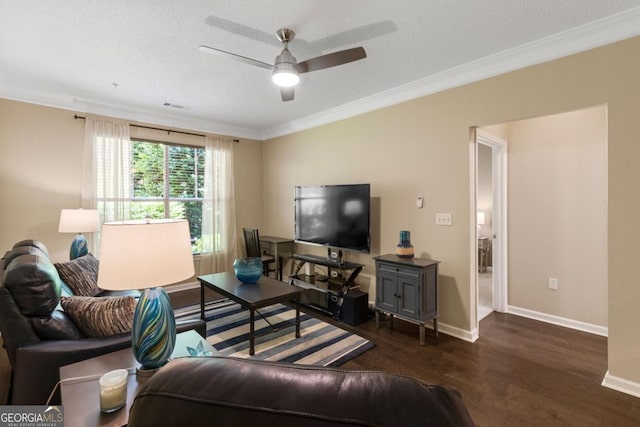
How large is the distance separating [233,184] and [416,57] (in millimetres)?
3620

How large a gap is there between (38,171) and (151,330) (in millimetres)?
3798

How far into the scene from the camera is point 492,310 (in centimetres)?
386

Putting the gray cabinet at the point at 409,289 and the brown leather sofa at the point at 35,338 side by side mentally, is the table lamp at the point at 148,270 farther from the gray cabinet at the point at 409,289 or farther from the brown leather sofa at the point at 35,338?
the gray cabinet at the point at 409,289

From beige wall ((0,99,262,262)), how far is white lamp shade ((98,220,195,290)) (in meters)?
3.55

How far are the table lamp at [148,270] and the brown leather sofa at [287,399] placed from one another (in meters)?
0.72

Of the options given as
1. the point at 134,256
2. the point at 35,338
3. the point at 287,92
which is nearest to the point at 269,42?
the point at 287,92

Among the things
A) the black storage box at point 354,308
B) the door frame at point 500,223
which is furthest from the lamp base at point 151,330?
the door frame at point 500,223

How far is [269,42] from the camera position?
8.27ft

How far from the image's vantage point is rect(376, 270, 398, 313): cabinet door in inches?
124

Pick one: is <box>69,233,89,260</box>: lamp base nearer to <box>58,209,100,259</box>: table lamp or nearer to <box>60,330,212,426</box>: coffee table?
<box>58,209,100,259</box>: table lamp

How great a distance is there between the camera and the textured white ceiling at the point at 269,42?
2.09m

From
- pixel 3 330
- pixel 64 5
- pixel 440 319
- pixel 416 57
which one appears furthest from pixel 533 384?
pixel 64 5

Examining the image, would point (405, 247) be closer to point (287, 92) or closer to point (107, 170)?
point (287, 92)
